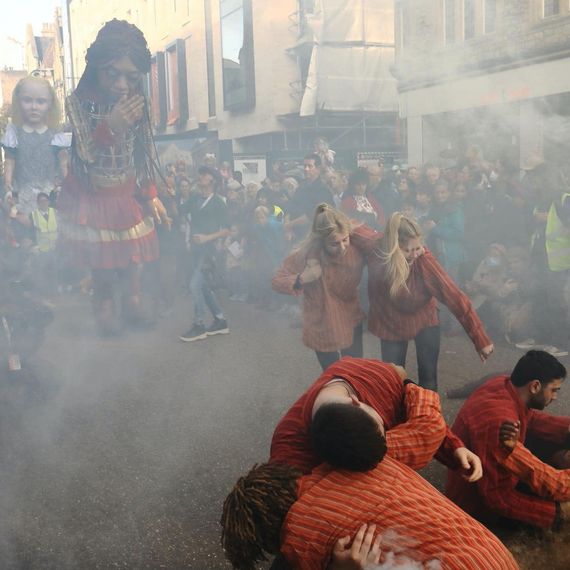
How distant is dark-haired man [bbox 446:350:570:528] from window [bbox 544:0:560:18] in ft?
9.73

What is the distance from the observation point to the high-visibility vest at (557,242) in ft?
16.7

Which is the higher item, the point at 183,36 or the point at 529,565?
the point at 183,36

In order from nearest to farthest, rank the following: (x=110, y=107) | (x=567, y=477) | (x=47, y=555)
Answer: (x=567, y=477)
(x=47, y=555)
(x=110, y=107)

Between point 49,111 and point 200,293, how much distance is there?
2237 millimetres

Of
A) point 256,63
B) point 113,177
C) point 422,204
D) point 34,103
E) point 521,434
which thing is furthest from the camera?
point 422,204

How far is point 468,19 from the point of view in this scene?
4070 millimetres

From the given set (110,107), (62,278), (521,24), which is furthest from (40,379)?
(521,24)

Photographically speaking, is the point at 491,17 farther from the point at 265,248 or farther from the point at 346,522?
the point at 346,522

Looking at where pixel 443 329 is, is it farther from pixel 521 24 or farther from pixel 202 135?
pixel 202 135

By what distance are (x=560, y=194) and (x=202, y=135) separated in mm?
2533

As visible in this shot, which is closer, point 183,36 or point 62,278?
point 183,36

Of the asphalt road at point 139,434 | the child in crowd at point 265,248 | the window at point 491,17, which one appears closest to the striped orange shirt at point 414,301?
the asphalt road at point 139,434

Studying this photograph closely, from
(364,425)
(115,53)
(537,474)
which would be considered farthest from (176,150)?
(364,425)

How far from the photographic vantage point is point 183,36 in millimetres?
3576
